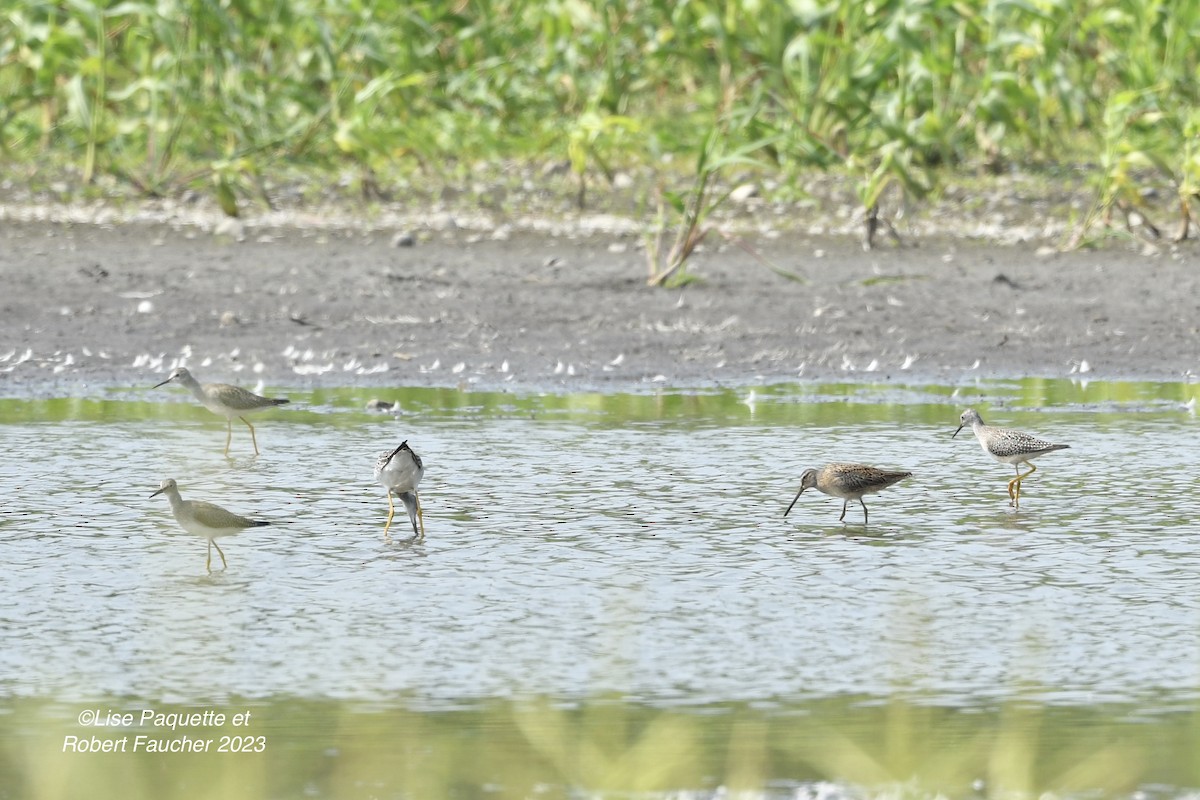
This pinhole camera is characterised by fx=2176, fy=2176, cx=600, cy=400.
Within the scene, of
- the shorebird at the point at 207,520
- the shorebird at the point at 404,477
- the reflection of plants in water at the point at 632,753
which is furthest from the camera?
the shorebird at the point at 404,477

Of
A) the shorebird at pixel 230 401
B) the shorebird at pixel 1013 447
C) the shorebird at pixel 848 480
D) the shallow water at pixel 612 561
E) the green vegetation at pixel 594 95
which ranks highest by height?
the green vegetation at pixel 594 95

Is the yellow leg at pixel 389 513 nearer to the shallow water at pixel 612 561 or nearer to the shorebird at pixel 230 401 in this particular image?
the shallow water at pixel 612 561

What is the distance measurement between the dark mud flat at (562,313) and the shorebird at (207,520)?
4050mm

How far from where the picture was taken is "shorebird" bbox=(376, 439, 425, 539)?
743cm

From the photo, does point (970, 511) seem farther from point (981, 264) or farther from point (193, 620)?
point (981, 264)

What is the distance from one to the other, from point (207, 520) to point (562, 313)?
5.56 meters

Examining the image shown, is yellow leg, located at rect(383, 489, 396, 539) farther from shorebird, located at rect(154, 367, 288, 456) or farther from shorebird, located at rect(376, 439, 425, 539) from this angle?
shorebird, located at rect(154, 367, 288, 456)

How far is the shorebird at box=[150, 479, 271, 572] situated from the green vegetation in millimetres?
6219

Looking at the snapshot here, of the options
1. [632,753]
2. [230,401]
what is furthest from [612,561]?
[230,401]

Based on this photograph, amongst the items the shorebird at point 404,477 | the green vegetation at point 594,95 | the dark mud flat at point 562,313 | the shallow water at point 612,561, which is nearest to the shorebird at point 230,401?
the shallow water at point 612,561

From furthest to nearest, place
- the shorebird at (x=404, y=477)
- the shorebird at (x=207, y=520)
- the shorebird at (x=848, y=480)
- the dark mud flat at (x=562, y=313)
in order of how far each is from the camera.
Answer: the dark mud flat at (x=562, y=313), the shorebird at (x=848, y=480), the shorebird at (x=404, y=477), the shorebird at (x=207, y=520)

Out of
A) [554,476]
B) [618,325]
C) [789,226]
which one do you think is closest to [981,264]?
[789,226]

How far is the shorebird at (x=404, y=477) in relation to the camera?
7.43 metres

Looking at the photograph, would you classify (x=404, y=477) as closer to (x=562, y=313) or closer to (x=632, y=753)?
(x=632, y=753)
